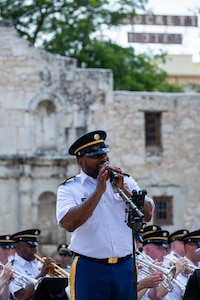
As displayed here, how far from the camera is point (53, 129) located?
981 inches

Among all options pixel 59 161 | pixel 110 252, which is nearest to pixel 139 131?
pixel 59 161

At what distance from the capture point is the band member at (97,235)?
822 centimetres

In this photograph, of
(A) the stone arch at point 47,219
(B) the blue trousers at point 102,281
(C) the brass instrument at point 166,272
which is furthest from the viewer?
(A) the stone arch at point 47,219

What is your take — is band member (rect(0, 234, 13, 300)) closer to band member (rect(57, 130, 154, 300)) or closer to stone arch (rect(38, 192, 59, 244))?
band member (rect(57, 130, 154, 300))

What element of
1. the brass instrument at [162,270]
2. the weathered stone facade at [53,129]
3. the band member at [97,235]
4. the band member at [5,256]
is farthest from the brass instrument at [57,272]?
the weathered stone facade at [53,129]

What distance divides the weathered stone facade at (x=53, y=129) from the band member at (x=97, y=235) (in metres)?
15.9

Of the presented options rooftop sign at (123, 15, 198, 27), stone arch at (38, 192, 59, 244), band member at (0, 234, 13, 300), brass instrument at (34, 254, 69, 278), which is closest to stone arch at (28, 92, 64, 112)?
stone arch at (38, 192, 59, 244)

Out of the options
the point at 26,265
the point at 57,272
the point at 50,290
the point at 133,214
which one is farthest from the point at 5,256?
the point at 133,214

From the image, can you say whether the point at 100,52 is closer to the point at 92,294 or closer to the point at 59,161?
the point at 59,161

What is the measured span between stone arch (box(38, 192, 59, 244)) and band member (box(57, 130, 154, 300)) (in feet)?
53.2

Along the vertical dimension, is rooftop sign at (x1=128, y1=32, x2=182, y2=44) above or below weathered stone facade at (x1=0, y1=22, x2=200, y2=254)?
above

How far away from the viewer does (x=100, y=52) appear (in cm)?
3119

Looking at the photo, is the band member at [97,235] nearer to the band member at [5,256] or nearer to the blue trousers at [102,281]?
the blue trousers at [102,281]

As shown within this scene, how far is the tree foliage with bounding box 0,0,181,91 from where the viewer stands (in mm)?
29609
